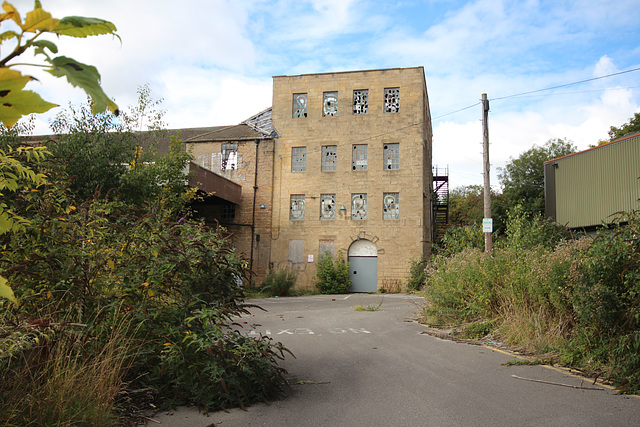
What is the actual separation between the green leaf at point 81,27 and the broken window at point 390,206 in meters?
28.1

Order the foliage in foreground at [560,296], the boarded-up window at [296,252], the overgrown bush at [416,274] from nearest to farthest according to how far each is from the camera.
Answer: the foliage in foreground at [560,296], the overgrown bush at [416,274], the boarded-up window at [296,252]

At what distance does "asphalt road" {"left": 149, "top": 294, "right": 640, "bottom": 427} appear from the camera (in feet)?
15.9

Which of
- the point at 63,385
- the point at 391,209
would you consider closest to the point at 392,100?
the point at 391,209

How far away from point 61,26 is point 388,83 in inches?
1192

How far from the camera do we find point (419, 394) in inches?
231

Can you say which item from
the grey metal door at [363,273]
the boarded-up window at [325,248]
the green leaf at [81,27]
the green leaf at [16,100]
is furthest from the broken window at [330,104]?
the green leaf at [16,100]

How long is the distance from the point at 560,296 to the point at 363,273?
21.4m

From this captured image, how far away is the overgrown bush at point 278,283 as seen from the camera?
89.8ft

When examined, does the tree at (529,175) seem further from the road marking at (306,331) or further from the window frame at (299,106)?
the road marking at (306,331)

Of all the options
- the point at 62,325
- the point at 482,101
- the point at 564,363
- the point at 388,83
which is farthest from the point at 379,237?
the point at 62,325

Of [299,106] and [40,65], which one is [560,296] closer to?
[40,65]

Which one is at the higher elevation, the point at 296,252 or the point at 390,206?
the point at 390,206

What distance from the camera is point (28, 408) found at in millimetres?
3736

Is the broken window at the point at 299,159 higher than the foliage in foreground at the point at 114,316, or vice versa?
the broken window at the point at 299,159
